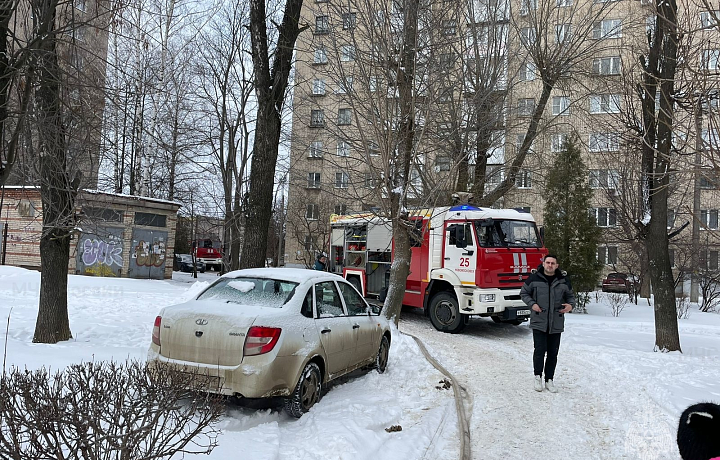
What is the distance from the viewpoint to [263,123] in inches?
440

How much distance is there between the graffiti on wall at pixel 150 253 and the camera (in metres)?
24.7

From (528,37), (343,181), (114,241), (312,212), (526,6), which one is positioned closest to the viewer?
(343,181)

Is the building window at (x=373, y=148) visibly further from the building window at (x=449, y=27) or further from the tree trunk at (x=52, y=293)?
the tree trunk at (x=52, y=293)

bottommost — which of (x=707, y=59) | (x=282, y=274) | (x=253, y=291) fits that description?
(x=253, y=291)

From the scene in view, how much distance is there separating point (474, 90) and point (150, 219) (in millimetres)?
16676

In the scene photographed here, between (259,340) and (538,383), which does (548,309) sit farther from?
(259,340)

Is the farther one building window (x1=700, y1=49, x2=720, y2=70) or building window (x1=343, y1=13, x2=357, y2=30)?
building window (x1=343, y1=13, x2=357, y2=30)

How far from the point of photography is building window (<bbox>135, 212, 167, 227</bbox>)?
24.5 meters

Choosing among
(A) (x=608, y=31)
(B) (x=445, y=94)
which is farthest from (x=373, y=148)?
(A) (x=608, y=31)

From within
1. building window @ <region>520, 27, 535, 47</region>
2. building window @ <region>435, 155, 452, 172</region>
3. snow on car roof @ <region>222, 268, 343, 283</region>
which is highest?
building window @ <region>520, 27, 535, 47</region>

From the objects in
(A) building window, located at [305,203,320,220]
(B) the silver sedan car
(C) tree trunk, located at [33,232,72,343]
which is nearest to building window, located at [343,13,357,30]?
(B) the silver sedan car

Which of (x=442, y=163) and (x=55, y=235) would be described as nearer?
(x=55, y=235)

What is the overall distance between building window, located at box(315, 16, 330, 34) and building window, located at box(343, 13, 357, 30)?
49 centimetres

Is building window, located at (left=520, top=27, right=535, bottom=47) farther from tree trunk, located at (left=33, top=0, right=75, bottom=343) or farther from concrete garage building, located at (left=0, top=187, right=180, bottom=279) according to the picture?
concrete garage building, located at (left=0, top=187, right=180, bottom=279)
